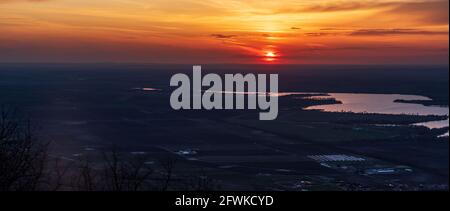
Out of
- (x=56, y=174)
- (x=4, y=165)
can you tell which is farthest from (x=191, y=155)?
(x=4, y=165)

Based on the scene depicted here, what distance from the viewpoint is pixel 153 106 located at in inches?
322

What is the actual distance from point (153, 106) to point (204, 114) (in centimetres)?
99

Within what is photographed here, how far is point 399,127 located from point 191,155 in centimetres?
248

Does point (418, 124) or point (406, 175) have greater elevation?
point (418, 124)

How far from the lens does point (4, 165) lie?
383cm

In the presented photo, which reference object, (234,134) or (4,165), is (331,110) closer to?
(234,134)

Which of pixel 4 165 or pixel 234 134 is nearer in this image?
pixel 4 165

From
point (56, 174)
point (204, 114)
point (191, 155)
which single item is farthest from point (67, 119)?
point (56, 174)

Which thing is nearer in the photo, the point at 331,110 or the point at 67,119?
the point at 67,119
